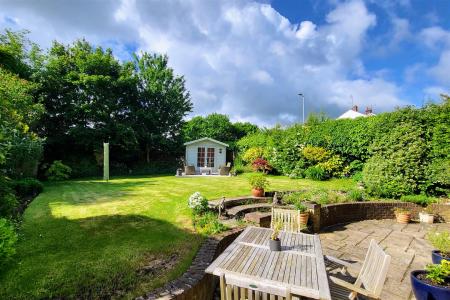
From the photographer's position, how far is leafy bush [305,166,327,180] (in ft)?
49.0

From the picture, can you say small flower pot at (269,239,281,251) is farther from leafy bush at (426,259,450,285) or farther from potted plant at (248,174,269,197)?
potted plant at (248,174,269,197)

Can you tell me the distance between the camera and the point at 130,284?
11.9 feet

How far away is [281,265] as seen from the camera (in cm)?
296

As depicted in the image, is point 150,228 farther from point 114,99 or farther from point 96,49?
point 96,49

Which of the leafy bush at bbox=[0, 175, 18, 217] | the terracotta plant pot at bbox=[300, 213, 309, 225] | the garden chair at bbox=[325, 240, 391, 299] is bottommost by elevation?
the terracotta plant pot at bbox=[300, 213, 309, 225]

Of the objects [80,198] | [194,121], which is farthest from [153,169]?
[80,198]

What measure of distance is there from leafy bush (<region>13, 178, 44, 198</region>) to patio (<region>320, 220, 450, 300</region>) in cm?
1156

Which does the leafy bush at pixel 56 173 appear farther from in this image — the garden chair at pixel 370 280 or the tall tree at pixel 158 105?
the garden chair at pixel 370 280

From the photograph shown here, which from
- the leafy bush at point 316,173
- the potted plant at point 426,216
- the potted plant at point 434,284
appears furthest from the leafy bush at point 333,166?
the potted plant at point 434,284

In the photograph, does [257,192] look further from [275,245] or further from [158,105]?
[158,105]

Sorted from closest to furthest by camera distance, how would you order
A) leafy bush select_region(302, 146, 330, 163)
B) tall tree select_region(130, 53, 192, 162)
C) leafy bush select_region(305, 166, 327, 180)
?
leafy bush select_region(305, 166, 327, 180) < leafy bush select_region(302, 146, 330, 163) < tall tree select_region(130, 53, 192, 162)

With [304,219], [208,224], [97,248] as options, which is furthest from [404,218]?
[97,248]

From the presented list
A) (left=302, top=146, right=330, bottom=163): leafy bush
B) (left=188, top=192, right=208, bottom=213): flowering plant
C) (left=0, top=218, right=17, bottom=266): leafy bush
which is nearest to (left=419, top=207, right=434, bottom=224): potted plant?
(left=302, top=146, right=330, bottom=163): leafy bush

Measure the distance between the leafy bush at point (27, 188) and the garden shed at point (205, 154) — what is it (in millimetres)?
12348
